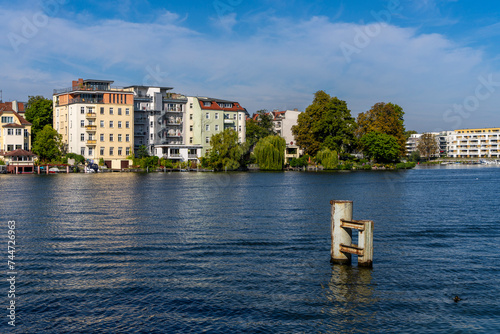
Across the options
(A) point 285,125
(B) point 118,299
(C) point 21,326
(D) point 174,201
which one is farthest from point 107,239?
(A) point 285,125

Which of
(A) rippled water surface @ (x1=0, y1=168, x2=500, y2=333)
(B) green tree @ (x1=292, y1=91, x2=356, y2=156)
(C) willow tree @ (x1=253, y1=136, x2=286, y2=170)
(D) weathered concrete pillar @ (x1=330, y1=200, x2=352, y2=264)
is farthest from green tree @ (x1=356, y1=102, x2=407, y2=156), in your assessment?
(D) weathered concrete pillar @ (x1=330, y1=200, x2=352, y2=264)

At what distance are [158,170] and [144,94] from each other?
22.1 metres

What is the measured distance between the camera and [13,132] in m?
105

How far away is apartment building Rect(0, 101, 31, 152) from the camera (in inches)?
4087

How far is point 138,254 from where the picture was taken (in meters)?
20.6

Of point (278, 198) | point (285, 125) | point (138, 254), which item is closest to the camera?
point (138, 254)

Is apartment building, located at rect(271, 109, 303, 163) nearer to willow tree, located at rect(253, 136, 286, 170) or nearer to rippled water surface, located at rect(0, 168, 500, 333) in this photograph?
willow tree, located at rect(253, 136, 286, 170)

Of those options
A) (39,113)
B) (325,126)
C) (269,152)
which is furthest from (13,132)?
(325,126)

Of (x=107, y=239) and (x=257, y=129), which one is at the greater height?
(x=257, y=129)

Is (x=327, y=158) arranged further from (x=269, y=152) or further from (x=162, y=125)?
(x=162, y=125)

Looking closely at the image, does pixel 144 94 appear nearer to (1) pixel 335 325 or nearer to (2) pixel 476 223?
(2) pixel 476 223

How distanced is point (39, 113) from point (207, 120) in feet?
125

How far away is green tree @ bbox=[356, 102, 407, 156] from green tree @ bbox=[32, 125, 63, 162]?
236 feet

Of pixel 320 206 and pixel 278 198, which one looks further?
pixel 278 198
